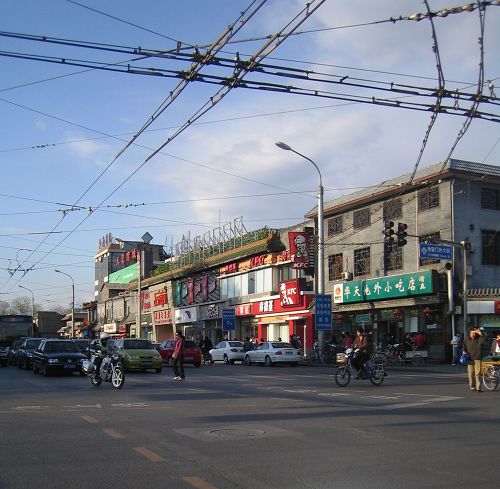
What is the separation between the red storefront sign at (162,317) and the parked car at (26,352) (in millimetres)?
31369

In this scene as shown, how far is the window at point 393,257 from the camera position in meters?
37.1

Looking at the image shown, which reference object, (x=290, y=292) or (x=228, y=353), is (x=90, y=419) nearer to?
(x=228, y=353)

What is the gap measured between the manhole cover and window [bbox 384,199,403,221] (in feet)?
91.3

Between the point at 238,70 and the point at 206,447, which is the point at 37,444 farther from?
the point at 238,70

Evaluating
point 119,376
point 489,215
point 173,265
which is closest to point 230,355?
point 489,215

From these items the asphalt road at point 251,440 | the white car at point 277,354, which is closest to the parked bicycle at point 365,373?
the asphalt road at point 251,440

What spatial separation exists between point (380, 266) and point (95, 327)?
64.9m

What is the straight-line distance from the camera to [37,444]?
9.88 m

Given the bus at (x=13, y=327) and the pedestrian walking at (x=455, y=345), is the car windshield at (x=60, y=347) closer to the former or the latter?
the pedestrian walking at (x=455, y=345)

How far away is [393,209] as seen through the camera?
124 feet

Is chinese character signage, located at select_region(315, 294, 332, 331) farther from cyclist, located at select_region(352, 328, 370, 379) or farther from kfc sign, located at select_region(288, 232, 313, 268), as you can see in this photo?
cyclist, located at select_region(352, 328, 370, 379)

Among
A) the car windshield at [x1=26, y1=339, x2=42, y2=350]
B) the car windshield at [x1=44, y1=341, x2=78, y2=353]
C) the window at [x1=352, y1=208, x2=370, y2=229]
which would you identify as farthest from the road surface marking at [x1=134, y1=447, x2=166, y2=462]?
the window at [x1=352, y1=208, x2=370, y2=229]

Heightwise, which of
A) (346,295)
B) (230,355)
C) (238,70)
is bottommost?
(230,355)

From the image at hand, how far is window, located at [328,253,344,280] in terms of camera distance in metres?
42.5
